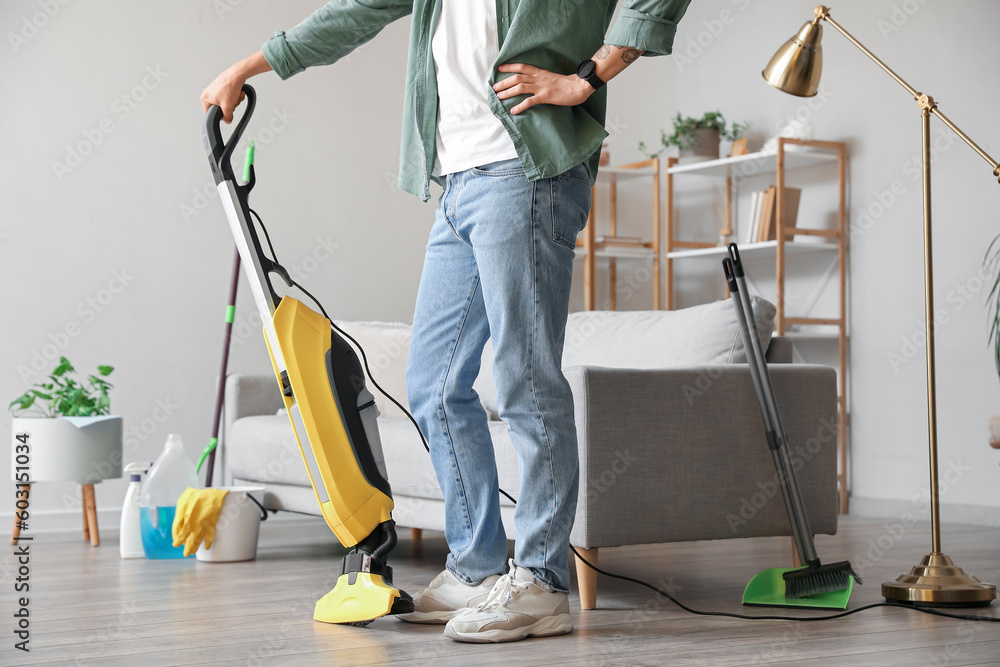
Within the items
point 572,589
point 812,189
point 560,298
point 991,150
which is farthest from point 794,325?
point 560,298

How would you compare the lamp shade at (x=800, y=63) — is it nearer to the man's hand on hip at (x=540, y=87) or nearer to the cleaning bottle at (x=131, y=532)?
the man's hand on hip at (x=540, y=87)

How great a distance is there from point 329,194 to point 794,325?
203 centimetres

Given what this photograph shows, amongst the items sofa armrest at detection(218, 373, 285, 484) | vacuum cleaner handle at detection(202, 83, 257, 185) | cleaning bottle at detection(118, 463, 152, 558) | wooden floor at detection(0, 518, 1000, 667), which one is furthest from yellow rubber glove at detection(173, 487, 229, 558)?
vacuum cleaner handle at detection(202, 83, 257, 185)

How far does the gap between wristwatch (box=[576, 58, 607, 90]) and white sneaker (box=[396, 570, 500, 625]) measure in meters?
0.83

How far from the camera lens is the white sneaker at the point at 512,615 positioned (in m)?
1.55

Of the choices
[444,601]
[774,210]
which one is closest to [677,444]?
[444,601]

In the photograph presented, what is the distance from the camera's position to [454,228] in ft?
5.42

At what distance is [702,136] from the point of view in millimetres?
4602

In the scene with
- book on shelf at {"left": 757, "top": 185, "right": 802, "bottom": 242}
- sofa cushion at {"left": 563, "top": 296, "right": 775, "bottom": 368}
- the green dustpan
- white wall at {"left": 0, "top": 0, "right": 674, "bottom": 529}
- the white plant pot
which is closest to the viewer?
the green dustpan

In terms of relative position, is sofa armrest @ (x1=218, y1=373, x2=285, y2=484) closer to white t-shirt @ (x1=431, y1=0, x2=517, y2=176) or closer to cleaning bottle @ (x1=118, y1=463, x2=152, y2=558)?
cleaning bottle @ (x1=118, y1=463, x2=152, y2=558)

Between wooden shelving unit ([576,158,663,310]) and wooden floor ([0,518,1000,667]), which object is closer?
wooden floor ([0,518,1000,667])

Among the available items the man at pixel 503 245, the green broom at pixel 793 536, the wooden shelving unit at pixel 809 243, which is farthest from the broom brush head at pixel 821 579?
the wooden shelving unit at pixel 809 243

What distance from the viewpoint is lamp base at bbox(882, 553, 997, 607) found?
6.30 feet

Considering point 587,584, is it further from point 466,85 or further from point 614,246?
point 614,246
